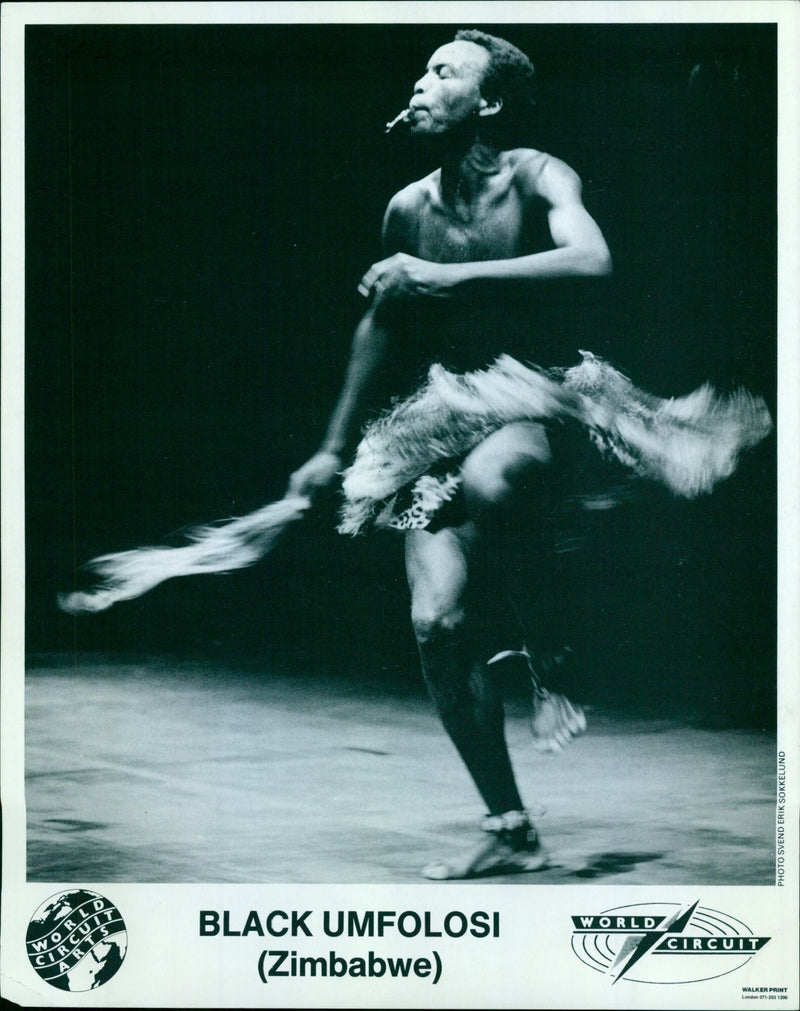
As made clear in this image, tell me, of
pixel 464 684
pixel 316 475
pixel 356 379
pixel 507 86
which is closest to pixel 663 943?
pixel 464 684

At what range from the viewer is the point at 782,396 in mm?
2701

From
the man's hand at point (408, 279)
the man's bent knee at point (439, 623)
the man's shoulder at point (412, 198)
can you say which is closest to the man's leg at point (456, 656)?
the man's bent knee at point (439, 623)

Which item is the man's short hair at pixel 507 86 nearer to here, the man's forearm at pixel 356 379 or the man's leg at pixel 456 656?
the man's forearm at pixel 356 379

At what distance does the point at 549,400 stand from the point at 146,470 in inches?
38.3

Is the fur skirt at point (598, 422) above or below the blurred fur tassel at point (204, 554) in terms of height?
above

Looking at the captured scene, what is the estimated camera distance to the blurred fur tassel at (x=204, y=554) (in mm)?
2721

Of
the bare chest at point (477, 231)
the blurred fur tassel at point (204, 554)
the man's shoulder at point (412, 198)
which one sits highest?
the man's shoulder at point (412, 198)

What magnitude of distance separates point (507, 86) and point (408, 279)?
516 mm

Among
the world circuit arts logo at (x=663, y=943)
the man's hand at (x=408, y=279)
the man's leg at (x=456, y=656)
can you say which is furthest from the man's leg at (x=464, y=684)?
the man's hand at (x=408, y=279)

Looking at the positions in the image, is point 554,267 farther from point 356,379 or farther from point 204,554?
point 204,554

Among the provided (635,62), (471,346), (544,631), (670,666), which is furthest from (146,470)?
(635,62)

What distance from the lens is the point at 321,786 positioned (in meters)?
2.69

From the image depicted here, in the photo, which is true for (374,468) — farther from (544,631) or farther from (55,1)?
(55,1)

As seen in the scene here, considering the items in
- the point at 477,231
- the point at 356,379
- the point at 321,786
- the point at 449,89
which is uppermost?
the point at 449,89
